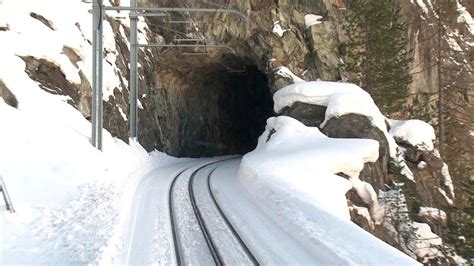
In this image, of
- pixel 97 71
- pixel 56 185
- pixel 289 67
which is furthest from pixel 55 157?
pixel 289 67

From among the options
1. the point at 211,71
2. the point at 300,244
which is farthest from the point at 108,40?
the point at 300,244

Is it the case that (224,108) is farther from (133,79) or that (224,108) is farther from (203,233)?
(203,233)

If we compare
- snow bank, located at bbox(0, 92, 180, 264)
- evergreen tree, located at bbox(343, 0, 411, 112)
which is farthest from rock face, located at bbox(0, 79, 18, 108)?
evergreen tree, located at bbox(343, 0, 411, 112)

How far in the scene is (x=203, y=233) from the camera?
8.71 m

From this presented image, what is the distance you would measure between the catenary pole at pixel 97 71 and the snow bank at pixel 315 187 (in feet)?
20.3

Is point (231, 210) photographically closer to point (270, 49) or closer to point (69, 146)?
point (69, 146)

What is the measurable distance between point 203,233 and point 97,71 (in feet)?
34.6

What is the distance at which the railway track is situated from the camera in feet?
23.4

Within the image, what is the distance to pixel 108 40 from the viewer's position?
24391mm

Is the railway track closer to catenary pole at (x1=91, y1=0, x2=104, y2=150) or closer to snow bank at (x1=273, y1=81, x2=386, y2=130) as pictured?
catenary pole at (x1=91, y1=0, x2=104, y2=150)

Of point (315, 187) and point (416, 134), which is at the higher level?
point (416, 134)

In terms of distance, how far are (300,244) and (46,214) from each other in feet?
17.4

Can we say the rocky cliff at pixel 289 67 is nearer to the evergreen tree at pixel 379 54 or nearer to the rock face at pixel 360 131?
the rock face at pixel 360 131

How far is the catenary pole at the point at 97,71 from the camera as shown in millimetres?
16422
